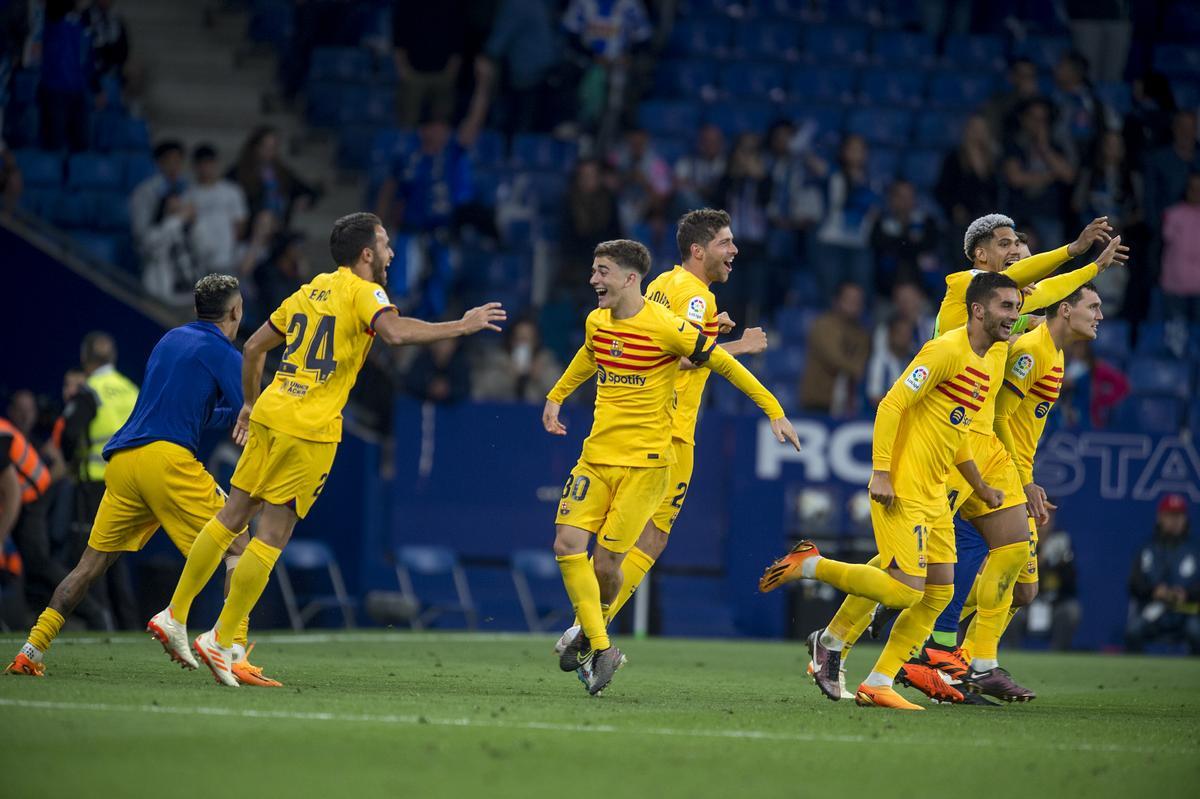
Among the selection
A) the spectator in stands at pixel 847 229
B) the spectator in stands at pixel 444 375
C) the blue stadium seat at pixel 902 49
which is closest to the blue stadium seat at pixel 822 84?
the blue stadium seat at pixel 902 49

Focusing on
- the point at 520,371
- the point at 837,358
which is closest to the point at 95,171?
the point at 520,371

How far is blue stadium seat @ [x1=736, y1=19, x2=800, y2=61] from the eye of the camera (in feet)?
71.6

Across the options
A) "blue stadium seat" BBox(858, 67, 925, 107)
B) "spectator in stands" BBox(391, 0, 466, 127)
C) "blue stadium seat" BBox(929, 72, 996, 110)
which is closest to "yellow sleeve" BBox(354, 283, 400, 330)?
"spectator in stands" BBox(391, 0, 466, 127)

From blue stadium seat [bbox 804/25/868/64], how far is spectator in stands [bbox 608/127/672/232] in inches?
121

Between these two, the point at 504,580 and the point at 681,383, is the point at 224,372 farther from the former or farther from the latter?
the point at 504,580

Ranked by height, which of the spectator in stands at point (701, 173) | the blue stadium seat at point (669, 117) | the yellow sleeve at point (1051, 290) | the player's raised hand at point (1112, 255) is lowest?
the yellow sleeve at point (1051, 290)

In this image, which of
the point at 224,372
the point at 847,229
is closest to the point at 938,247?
the point at 847,229

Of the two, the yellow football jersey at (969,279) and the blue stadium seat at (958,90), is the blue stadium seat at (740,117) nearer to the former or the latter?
the blue stadium seat at (958,90)

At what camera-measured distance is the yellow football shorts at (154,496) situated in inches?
364

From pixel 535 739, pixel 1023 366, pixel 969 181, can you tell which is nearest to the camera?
pixel 535 739

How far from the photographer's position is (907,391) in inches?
350

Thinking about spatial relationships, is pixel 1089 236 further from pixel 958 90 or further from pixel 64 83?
pixel 958 90

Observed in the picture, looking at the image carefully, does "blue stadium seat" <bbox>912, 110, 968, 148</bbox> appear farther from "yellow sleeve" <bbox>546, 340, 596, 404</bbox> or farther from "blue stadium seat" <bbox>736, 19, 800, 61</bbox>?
"yellow sleeve" <bbox>546, 340, 596, 404</bbox>

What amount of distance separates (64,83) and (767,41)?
821 cm
